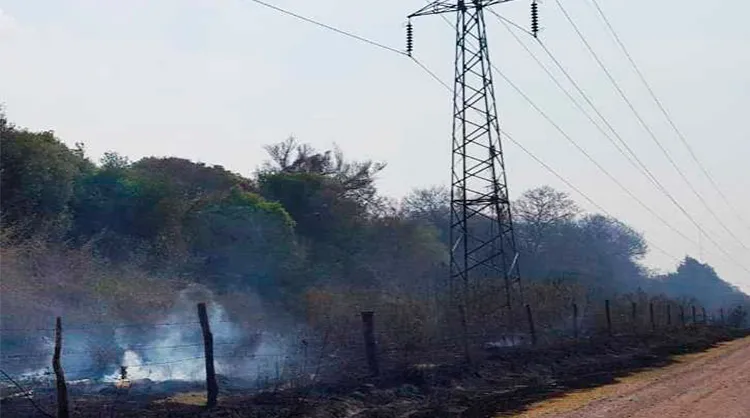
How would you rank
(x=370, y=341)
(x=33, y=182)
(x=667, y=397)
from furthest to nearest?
(x=33, y=182) → (x=370, y=341) → (x=667, y=397)

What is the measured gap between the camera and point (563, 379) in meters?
24.5

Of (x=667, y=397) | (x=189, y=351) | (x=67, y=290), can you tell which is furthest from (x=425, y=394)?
(x=67, y=290)

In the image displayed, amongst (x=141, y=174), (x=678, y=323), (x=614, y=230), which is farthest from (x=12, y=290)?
(x=614, y=230)

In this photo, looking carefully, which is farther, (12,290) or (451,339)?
(451,339)

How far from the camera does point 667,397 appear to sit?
1970 centimetres

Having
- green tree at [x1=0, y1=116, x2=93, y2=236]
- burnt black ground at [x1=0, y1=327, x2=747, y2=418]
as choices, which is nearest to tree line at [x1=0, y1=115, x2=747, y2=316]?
green tree at [x1=0, y1=116, x2=93, y2=236]

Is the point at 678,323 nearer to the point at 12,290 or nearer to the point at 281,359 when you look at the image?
the point at 281,359

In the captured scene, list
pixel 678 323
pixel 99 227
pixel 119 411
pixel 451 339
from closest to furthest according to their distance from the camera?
pixel 119 411, pixel 451 339, pixel 99 227, pixel 678 323

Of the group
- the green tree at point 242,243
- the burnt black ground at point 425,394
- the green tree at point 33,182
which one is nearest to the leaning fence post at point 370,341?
the burnt black ground at point 425,394

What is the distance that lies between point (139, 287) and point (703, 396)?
1829cm

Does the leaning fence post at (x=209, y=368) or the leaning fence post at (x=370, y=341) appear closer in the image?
the leaning fence post at (x=209, y=368)

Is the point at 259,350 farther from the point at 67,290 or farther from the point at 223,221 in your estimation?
the point at 223,221

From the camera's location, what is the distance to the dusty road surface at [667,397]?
1708 centimetres

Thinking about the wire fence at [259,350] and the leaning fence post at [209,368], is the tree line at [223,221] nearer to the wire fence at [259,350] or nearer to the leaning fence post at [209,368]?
the wire fence at [259,350]
